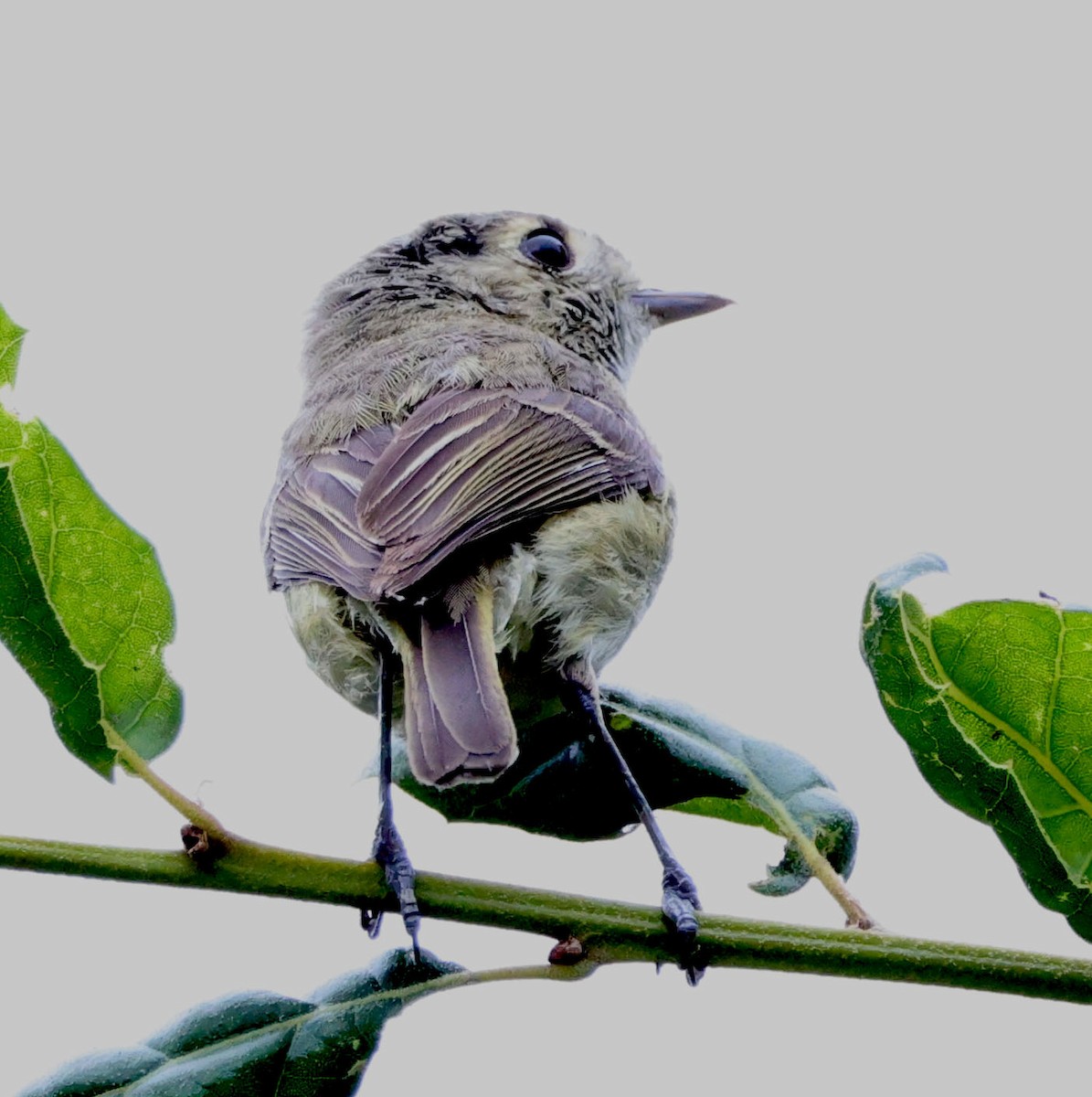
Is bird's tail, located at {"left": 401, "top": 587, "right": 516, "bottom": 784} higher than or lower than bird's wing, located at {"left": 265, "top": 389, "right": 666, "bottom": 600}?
lower

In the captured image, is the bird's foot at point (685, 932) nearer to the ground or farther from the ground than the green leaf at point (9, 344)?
nearer to the ground

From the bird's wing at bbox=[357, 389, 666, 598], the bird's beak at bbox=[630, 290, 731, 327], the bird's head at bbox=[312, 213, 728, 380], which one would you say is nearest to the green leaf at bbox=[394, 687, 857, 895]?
the bird's wing at bbox=[357, 389, 666, 598]

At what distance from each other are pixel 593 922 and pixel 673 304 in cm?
330

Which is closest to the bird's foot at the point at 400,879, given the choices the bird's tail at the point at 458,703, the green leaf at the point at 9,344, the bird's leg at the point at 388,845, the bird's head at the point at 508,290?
the bird's leg at the point at 388,845

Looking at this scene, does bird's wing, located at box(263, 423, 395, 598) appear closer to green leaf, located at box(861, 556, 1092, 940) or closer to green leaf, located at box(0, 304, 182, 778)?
green leaf, located at box(0, 304, 182, 778)

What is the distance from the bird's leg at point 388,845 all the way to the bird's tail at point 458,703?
0.45 ft

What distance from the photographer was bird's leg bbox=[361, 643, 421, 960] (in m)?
1.74

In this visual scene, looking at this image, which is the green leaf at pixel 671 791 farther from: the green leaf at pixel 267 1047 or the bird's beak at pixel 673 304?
the bird's beak at pixel 673 304

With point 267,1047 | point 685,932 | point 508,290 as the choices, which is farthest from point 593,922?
point 508,290

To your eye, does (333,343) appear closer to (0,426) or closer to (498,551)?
(498,551)

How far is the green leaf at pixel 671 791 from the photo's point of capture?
7.77 ft

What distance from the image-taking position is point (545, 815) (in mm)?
2432

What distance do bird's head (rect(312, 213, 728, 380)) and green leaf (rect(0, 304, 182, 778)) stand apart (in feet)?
8.03

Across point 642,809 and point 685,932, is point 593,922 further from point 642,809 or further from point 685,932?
point 642,809
